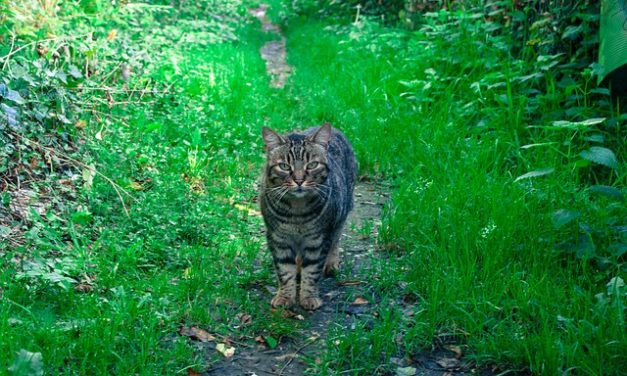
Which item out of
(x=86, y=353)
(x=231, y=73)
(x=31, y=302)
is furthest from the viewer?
(x=231, y=73)

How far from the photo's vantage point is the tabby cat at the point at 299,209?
431 centimetres

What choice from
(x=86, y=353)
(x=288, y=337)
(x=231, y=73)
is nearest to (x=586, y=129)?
(x=288, y=337)

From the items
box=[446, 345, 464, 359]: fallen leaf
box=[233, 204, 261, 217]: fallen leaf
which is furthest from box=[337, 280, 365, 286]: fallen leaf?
box=[233, 204, 261, 217]: fallen leaf

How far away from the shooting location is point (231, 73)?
380 inches

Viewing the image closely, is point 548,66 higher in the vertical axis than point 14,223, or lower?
higher

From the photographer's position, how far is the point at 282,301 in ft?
14.2

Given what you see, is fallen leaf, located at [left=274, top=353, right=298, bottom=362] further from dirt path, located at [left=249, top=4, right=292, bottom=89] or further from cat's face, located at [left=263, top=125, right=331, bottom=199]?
dirt path, located at [left=249, top=4, right=292, bottom=89]

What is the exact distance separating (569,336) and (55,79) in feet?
15.1

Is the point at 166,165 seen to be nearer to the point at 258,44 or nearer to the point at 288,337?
the point at 288,337

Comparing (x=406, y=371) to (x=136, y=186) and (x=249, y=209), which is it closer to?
(x=249, y=209)

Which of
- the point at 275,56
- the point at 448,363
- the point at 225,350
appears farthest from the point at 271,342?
the point at 275,56

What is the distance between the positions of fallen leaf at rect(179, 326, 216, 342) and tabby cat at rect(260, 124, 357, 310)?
567 mm

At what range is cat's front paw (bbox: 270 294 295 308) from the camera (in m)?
4.32

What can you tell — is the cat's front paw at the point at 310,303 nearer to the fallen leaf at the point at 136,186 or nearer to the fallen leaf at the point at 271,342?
the fallen leaf at the point at 271,342
